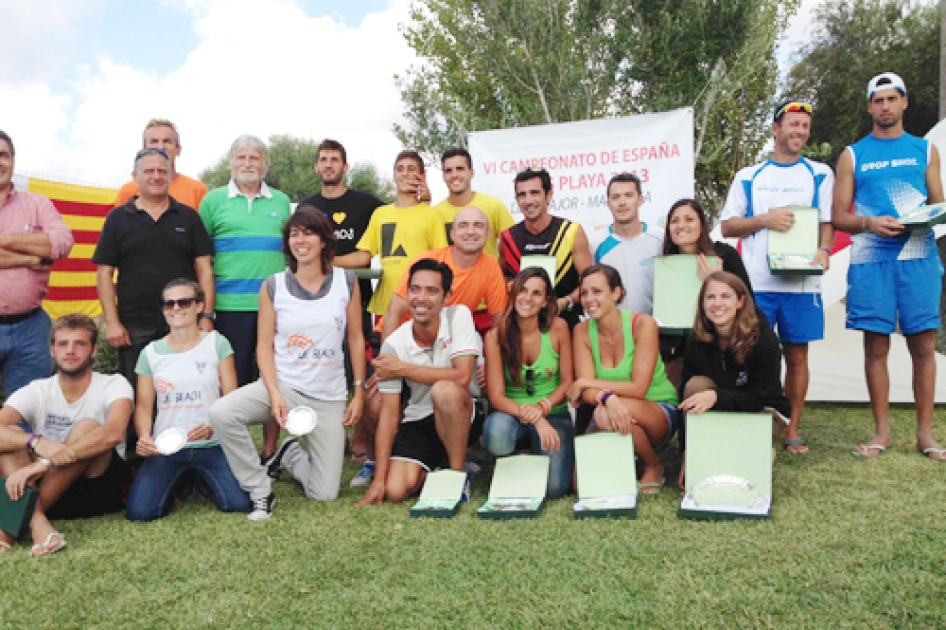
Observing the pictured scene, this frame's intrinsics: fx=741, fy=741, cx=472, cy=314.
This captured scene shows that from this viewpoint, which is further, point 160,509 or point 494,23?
point 494,23

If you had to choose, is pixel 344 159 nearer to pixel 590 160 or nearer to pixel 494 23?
pixel 590 160

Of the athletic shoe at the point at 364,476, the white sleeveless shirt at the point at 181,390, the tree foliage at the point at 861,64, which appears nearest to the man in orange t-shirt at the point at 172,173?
the white sleeveless shirt at the point at 181,390

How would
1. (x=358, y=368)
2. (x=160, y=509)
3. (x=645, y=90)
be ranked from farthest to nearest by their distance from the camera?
(x=645, y=90)
(x=358, y=368)
(x=160, y=509)

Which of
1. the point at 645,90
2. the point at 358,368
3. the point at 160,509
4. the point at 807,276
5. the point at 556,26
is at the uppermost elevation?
the point at 556,26

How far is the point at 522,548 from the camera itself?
115 inches

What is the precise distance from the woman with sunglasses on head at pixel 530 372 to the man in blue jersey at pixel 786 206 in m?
1.31

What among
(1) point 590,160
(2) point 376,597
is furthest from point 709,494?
(1) point 590,160

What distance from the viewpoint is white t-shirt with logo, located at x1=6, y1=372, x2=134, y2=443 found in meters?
3.51

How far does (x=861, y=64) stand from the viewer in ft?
66.1

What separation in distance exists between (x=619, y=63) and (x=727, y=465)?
12.2 m

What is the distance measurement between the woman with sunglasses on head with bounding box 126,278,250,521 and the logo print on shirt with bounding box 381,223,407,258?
1234 millimetres

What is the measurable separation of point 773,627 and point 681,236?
2333 mm

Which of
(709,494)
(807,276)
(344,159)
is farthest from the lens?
(344,159)

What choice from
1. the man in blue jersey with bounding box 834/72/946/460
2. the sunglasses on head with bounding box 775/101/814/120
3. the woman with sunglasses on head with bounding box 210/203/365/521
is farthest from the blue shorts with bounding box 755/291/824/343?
the woman with sunglasses on head with bounding box 210/203/365/521
